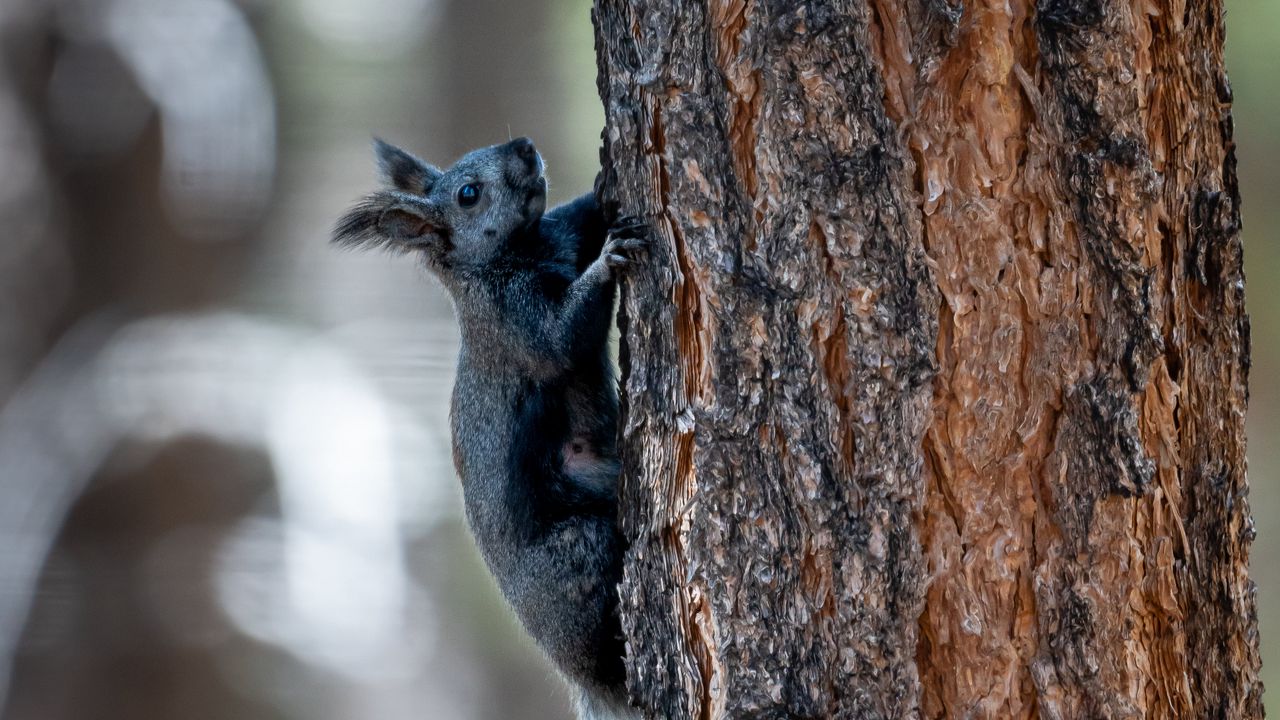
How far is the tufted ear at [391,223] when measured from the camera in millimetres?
2820

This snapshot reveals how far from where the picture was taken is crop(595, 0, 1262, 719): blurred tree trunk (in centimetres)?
164

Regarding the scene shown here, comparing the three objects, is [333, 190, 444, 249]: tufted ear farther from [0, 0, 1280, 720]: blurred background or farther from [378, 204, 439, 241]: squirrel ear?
[0, 0, 1280, 720]: blurred background

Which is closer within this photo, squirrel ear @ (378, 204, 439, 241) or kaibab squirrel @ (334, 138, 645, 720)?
kaibab squirrel @ (334, 138, 645, 720)

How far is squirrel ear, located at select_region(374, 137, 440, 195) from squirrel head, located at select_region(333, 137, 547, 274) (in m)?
0.13

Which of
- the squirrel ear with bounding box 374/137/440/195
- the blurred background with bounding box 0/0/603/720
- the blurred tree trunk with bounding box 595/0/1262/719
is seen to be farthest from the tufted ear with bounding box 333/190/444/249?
the blurred background with bounding box 0/0/603/720

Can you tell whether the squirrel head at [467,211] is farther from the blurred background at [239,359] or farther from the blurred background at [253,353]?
the blurred background at [239,359]

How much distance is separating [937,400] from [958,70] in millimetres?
496

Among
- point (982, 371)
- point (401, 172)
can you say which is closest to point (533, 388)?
point (401, 172)

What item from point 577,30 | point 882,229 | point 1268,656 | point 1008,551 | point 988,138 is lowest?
point 1268,656

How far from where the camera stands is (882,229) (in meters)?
1.68

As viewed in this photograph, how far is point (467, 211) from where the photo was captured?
2988 millimetres

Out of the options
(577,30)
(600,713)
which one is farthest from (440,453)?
(600,713)

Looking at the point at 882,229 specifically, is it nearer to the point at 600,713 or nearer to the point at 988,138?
the point at 988,138

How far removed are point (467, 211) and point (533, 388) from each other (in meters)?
0.63
